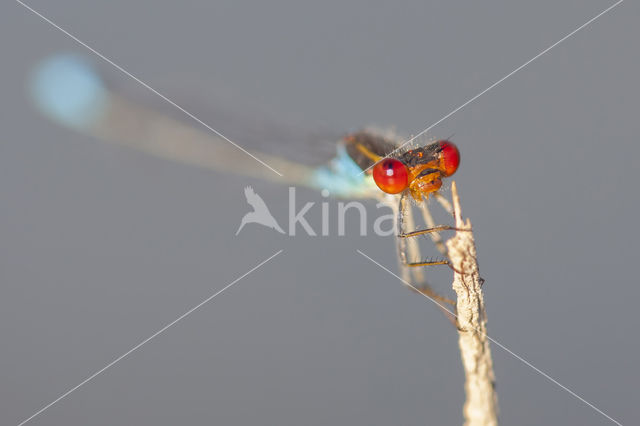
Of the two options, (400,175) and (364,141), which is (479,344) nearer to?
(400,175)

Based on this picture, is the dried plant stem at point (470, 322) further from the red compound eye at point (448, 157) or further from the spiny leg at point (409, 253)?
the red compound eye at point (448, 157)

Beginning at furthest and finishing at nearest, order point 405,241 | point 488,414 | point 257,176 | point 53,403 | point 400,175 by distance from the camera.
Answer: point 53,403 → point 257,176 → point 405,241 → point 400,175 → point 488,414

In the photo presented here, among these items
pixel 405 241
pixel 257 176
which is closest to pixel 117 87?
pixel 257 176

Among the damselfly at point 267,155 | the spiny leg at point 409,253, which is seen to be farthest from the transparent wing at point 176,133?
the spiny leg at point 409,253

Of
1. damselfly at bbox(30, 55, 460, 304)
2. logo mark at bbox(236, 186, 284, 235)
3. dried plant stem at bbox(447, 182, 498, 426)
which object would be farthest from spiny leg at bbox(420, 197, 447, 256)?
logo mark at bbox(236, 186, 284, 235)

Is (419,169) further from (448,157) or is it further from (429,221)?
(429,221)
